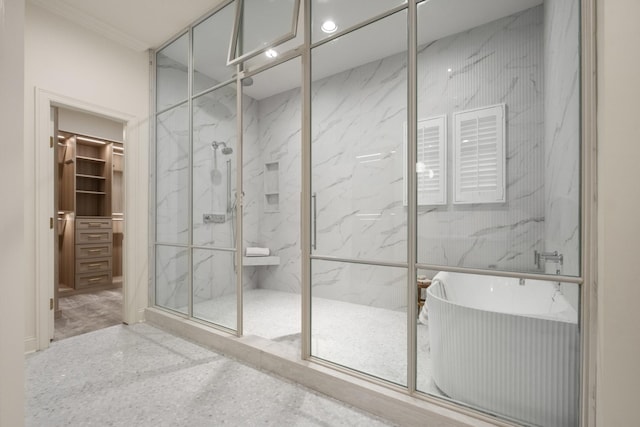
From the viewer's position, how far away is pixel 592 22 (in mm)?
1240

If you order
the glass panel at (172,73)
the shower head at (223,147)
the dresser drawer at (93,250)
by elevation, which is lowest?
the dresser drawer at (93,250)

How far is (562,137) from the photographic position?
4.39 feet

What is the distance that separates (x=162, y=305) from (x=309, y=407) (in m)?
2.17

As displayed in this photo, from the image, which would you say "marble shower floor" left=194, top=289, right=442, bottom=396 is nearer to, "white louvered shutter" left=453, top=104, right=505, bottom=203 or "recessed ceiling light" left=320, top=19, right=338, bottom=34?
"white louvered shutter" left=453, top=104, right=505, bottom=203

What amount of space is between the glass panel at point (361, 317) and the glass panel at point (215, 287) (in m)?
0.90

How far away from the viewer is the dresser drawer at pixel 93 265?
180 inches

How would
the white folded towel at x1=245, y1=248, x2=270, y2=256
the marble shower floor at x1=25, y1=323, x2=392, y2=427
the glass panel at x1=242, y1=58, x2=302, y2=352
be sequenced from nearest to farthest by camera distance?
the marble shower floor at x1=25, y1=323, x2=392, y2=427, the glass panel at x1=242, y1=58, x2=302, y2=352, the white folded towel at x1=245, y1=248, x2=270, y2=256

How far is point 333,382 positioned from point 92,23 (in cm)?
364

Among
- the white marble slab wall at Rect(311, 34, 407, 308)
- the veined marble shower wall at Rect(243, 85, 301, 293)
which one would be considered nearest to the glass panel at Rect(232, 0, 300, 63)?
the white marble slab wall at Rect(311, 34, 407, 308)

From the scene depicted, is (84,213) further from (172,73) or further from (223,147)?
(223,147)

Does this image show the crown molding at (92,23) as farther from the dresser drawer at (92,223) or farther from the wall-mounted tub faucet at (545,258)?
the wall-mounted tub faucet at (545,258)

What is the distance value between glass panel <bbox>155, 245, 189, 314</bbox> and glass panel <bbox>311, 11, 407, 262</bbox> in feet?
5.47

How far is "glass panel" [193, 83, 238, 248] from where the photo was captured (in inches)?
107

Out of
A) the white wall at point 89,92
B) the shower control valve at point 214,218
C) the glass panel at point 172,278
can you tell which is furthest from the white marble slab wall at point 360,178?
the white wall at point 89,92
